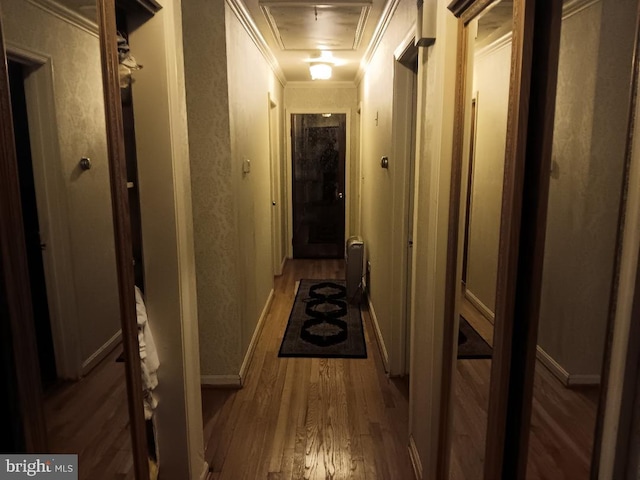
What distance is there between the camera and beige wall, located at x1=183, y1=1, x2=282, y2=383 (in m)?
2.67

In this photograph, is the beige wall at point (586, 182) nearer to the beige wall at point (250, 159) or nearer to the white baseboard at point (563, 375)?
the white baseboard at point (563, 375)

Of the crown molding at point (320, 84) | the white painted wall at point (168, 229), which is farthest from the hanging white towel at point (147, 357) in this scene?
the crown molding at point (320, 84)

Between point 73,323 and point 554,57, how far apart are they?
118cm

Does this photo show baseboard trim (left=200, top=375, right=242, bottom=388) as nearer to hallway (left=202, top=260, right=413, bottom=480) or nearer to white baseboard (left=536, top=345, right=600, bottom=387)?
hallway (left=202, top=260, right=413, bottom=480)

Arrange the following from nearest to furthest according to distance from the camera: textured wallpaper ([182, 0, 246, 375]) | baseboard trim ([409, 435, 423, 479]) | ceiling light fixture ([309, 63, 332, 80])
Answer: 1. baseboard trim ([409, 435, 423, 479])
2. textured wallpaper ([182, 0, 246, 375])
3. ceiling light fixture ([309, 63, 332, 80])

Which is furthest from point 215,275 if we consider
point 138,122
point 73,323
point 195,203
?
point 73,323

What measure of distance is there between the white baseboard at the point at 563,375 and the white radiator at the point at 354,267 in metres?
3.59

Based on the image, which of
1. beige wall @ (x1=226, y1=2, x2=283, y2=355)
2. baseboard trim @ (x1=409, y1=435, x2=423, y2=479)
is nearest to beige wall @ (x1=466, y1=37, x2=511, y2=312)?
baseboard trim @ (x1=409, y1=435, x2=423, y2=479)

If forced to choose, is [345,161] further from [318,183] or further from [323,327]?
[323,327]

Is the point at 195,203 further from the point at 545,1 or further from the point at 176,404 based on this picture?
the point at 545,1

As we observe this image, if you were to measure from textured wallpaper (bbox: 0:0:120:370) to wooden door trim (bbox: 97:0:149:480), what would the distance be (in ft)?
0.10

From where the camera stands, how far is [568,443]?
0.86m

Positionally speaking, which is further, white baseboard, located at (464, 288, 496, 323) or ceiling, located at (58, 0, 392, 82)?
ceiling, located at (58, 0, 392, 82)

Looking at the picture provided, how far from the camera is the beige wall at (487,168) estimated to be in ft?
3.88
